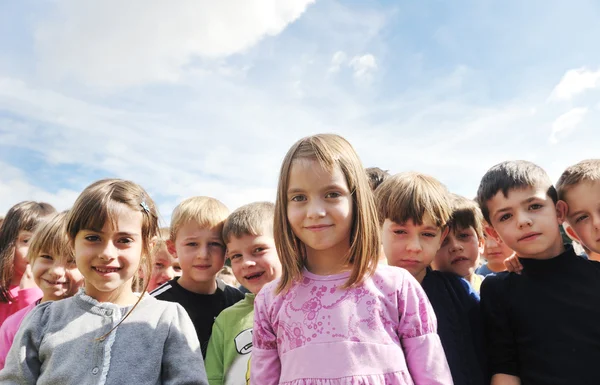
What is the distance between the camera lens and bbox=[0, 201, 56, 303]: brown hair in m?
4.19

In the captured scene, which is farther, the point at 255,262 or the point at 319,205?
the point at 255,262

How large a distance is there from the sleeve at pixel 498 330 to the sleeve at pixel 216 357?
1687 mm

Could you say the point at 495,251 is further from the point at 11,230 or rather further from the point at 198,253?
the point at 11,230

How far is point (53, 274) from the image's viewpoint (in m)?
3.18

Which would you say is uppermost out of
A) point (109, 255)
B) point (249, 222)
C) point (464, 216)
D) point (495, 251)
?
point (249, 222)

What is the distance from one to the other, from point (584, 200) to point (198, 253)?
2.70 m

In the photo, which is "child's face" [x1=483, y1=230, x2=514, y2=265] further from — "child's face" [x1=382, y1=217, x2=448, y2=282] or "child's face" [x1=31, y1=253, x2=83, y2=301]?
"child's face" [x1=31, y1=253, x2=83, y2=301]

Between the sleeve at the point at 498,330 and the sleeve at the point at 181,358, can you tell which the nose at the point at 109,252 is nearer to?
the sleeve at the point at 181,358

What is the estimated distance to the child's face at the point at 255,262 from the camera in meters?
3.01

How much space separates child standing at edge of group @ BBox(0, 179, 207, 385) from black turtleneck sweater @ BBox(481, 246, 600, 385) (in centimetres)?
170

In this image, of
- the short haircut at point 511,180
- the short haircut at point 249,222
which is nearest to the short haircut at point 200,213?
the short haircut at point 249,222

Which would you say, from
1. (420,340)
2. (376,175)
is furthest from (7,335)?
(376,175)

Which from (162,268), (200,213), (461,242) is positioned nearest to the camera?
(461,242)

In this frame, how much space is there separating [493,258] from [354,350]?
2.74 m
